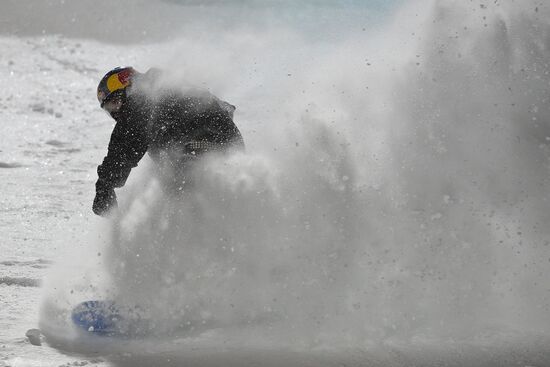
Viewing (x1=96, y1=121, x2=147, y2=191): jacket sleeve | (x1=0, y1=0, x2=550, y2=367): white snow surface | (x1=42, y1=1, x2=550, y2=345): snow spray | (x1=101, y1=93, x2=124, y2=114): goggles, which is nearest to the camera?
(x1=0, y1=0, x2=550, y2=367): white snow surface

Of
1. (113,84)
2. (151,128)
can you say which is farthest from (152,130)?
(113,84)

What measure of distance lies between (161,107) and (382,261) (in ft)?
5.00

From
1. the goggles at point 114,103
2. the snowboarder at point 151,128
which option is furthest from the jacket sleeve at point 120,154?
the goggles at point 114,103

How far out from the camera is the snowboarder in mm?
4477

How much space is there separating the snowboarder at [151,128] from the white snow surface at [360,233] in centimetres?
15

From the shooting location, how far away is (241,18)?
22359 mm

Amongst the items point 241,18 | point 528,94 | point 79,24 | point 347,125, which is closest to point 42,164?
point 347,125

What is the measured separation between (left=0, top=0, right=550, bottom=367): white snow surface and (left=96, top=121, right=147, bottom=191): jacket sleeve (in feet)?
0.65

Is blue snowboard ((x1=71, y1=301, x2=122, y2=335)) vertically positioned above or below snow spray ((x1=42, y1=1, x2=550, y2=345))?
below

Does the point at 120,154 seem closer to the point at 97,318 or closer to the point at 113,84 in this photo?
the point at 113,84

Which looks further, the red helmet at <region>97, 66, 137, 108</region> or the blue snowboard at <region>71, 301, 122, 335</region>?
the red helmet at <region>97, 66, 137, 108</region>

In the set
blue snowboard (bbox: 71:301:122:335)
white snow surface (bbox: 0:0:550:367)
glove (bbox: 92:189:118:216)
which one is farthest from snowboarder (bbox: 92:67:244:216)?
blue snowboard (bbox: 71:301:122:335)

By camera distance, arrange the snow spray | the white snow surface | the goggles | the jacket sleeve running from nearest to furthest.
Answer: the white snow surface → the snow spray → the jacket sleeve → the goggles

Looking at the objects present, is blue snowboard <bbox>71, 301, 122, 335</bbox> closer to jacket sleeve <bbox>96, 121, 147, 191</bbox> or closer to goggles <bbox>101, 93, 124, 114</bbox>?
jacket sleeve <bbox>96, 121, 147, 191</bbox>
